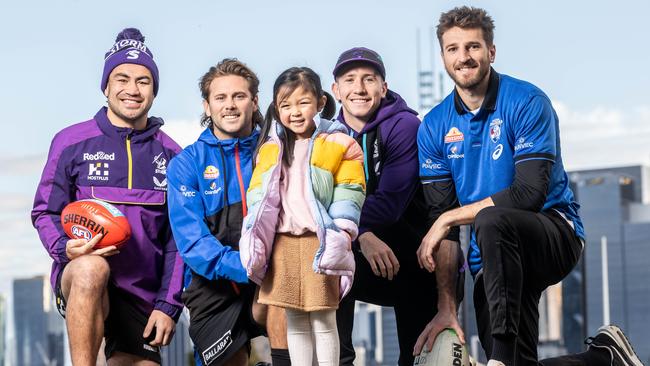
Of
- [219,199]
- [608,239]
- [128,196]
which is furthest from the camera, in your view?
[608,239]

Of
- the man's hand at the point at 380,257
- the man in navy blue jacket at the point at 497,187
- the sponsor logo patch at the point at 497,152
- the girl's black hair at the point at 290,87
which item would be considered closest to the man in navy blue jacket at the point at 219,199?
the girl's black hair at the point at 290,87

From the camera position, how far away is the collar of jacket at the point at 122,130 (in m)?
9.06

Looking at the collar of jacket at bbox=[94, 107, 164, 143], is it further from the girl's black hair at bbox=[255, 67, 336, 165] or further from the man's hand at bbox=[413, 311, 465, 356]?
the man's hand at bbox=[413, 311, 465, 356]

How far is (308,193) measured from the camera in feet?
25.8

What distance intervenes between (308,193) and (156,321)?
5.37ft

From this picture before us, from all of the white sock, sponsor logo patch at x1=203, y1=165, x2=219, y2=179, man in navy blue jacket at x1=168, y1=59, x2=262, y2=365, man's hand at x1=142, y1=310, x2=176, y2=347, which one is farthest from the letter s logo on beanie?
the white sock

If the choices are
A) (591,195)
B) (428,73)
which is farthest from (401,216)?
(591,195)

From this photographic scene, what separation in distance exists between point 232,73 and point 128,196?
3.55 ft

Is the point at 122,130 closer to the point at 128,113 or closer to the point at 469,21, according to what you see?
the point at 128,113

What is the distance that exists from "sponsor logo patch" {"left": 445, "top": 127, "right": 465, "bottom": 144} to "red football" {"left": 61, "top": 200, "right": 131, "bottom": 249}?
2129mm

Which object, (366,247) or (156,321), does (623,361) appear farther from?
(156,321)

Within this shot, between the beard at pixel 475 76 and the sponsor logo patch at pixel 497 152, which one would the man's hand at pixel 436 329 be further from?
the beard at pixel 475 76

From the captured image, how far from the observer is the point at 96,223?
8508 millimetres

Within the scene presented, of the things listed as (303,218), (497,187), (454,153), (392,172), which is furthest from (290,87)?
(497,187)
